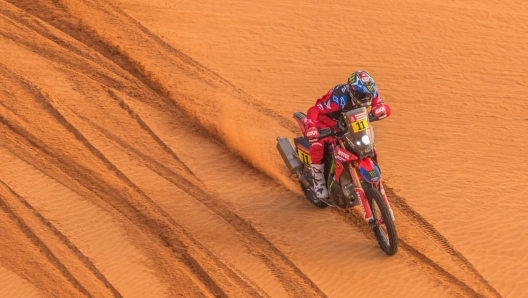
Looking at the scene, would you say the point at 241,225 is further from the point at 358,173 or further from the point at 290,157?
the point at 358,173

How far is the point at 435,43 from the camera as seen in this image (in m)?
15.5

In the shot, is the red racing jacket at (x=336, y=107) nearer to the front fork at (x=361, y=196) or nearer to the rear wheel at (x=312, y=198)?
the front fork at (x=361, y=196)

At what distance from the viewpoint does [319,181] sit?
10.4m

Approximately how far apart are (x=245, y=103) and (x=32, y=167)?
396 cm

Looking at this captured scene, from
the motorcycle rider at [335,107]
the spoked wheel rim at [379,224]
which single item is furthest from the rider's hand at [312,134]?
the spoked wheel rim at [379,224]

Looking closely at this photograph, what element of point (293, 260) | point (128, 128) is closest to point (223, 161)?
point (128, 128)

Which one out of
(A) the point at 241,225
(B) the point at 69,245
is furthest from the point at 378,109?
(B) the point at 69,245

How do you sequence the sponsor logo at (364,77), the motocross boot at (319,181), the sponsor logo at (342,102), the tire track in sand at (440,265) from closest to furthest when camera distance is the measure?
1. the sponsor logo at (364,77)
2. the tire track in sand at (440,265)
3. the sponsor logo at (342,102)
4. the motocross boot at (319,181)

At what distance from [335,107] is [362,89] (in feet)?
1.99

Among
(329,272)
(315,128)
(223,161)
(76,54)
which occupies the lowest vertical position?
(329,272)

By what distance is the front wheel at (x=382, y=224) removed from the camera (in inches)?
369

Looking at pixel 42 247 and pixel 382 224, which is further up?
pixel 42 247

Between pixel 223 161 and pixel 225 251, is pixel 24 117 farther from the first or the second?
pixel 225 251

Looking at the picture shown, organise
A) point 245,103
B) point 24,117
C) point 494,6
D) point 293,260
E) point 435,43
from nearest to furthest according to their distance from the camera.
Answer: point 293,260, point 24,117, point 245,103, point 435,43, point 494,6
